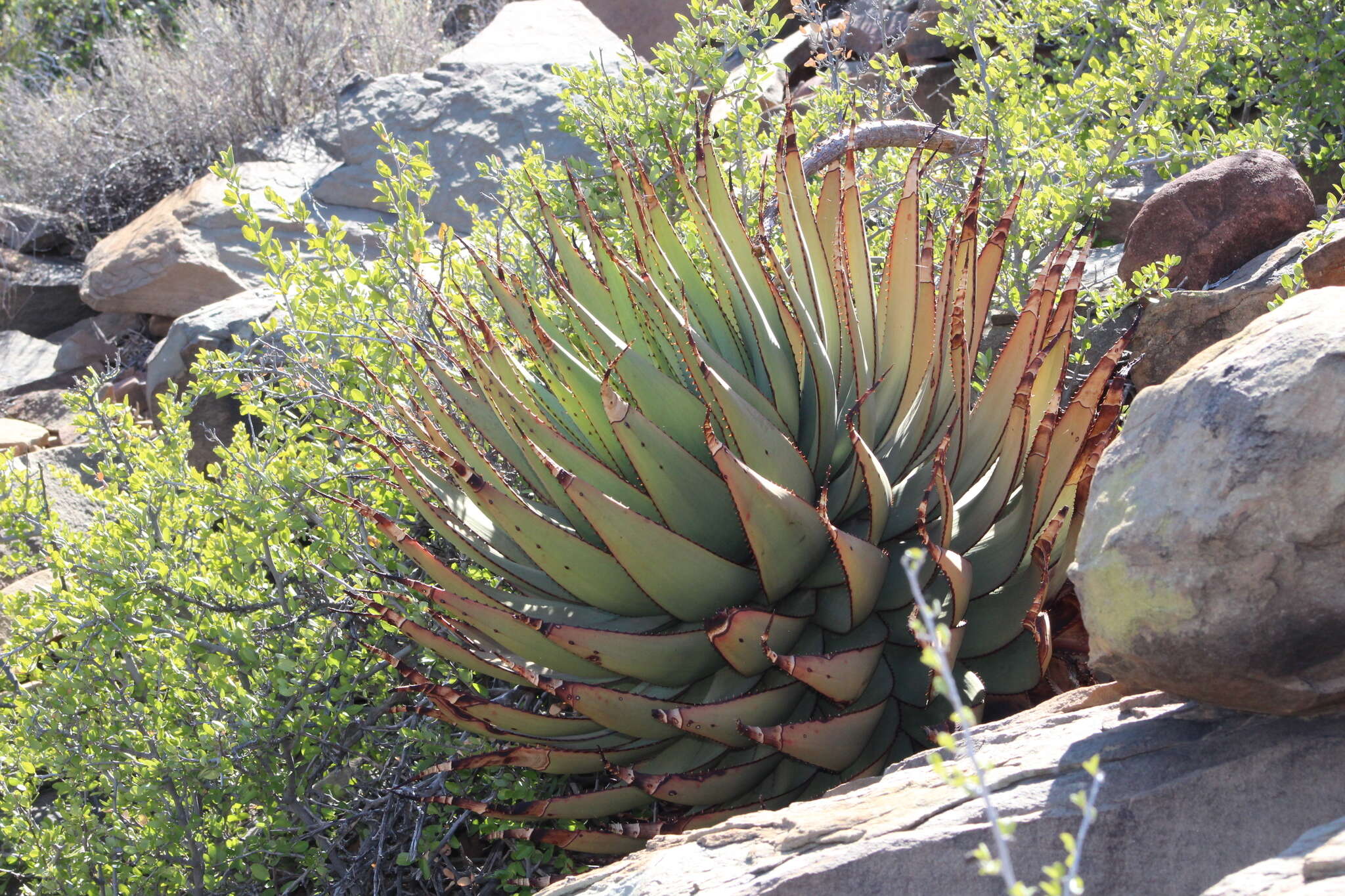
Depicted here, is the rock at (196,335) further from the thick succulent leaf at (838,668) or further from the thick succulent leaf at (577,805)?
the thick succulent leaf at (838,668)

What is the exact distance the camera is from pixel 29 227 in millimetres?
8242

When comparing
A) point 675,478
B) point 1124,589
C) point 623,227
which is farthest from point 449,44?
point 1124,589

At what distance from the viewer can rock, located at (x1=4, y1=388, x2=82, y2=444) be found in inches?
268

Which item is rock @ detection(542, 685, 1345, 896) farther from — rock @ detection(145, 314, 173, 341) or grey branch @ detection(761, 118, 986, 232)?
rock @ detection(145, 314, 173, 341)

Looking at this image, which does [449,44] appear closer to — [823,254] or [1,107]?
[1,107]

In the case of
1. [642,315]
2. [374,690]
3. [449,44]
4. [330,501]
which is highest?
[449,44]

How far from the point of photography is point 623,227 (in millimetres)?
3273

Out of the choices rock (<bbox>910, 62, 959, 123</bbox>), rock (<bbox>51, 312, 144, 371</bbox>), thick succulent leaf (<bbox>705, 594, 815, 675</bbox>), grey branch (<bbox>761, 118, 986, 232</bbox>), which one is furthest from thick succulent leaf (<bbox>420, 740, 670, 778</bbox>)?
rock (<bbox>51, 312, 144, 371</bbox>)

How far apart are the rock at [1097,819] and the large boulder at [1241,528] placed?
6 centimetres

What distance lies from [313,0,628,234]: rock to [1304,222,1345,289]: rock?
430cm

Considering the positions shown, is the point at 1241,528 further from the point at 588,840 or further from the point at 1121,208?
the point at 1121,208

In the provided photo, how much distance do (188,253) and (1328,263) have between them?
245 inches

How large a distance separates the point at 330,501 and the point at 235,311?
354cm

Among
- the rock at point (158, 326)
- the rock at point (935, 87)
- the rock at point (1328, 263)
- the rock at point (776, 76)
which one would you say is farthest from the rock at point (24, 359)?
the rock at point (1328, 263)
